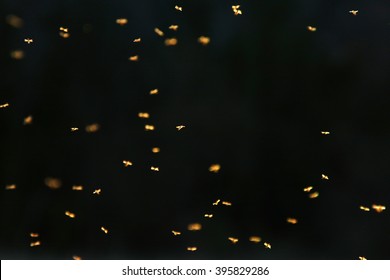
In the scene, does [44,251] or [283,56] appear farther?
[283,56]

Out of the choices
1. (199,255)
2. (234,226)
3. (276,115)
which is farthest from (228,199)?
(276,115)

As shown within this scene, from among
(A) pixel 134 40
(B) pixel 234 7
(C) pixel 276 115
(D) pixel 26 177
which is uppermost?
(B) pixel 234 7

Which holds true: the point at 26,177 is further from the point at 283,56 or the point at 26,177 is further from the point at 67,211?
the point at 283,56

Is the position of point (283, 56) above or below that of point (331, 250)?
above

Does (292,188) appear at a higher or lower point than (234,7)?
lower

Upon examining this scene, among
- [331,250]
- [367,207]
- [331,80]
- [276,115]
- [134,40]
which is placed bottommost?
[331,250]

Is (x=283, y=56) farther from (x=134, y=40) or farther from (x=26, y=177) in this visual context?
(x=26, y=177)

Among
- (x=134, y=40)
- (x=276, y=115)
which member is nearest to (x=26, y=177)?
(x=134, y=40)

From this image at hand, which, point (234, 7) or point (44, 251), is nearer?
point (44, 251)
